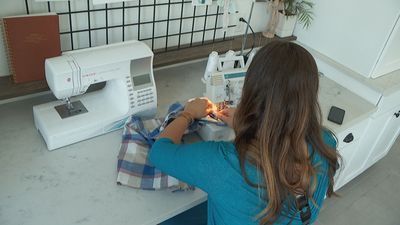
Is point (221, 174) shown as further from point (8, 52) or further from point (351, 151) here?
point (351, 151)

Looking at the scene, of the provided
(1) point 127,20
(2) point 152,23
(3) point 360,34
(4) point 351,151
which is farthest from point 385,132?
(1) point 127,20

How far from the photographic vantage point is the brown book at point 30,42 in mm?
1163

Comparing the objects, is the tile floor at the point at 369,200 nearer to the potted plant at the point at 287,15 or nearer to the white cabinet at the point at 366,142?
the white cabinet at the point at 366,142

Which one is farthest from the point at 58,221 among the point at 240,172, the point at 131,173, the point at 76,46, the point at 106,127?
the point at 76,46

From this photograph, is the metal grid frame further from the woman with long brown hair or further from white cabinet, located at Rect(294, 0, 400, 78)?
the woman with long brown hair

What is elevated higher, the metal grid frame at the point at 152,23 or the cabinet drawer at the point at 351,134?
the metal grid frame at the point at 152,23

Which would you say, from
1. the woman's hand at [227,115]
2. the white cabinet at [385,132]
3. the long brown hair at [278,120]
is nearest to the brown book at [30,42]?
the woman's hand at [227,115]

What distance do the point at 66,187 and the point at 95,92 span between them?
420 mm

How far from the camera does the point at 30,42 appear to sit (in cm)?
120

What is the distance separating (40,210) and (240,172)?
21.8 inches

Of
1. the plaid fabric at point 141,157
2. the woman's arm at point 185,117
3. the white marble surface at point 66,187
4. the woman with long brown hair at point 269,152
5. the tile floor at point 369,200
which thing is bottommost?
the tile floor at point 369,200

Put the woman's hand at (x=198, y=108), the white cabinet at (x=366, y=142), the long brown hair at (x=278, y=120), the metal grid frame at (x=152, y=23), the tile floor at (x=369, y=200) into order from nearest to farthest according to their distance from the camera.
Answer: the long brown hair at (x=278, y=120)
the woman's hand at (x=198, y=108)
the metal grid frame at (x=152, y=23)
the white cabinet at (x=366, y=142)
the tile floor at (x=369, y=200)

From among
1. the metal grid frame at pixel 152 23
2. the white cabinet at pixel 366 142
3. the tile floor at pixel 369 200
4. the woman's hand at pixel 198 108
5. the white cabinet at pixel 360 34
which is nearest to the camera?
the woman's hand at pixel 198 108

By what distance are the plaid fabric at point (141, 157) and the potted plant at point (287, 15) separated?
0.89 m
